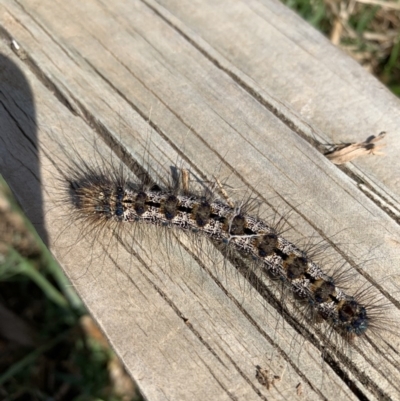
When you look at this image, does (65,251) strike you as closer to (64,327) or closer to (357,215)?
(357,215)

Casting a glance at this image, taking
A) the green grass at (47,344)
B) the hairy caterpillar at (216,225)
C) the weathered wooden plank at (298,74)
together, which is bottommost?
the green grass at (47,344)

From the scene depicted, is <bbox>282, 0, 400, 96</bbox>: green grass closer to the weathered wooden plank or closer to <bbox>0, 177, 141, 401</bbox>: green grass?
the weathered wooden plank

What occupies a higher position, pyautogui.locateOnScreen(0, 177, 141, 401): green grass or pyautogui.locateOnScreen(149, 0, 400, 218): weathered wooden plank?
pyautogui.locateOnScreen(149, 0, 400, 218): weathered wooden plank

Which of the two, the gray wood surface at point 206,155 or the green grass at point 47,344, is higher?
the gray wood surface at point 206,155

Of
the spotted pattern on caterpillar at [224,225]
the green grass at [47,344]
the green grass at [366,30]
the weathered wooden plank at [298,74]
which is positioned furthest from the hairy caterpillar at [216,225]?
the green grass at [366,30]

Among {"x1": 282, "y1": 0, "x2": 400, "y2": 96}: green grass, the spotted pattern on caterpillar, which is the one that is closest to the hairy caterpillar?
the spotted pattern on caterpillar

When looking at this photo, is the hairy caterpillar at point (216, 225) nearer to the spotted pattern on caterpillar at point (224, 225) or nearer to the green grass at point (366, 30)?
the spotted pattern on caterpillar at point (224, 225)
